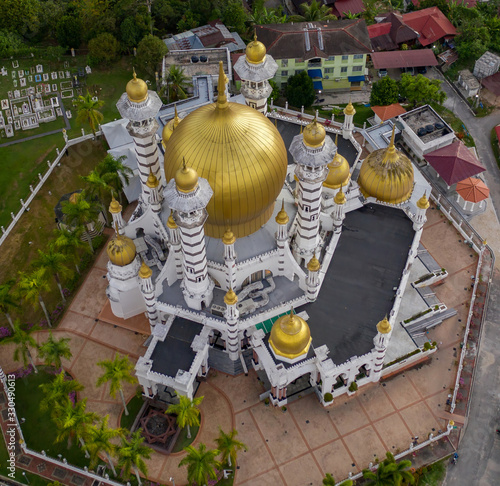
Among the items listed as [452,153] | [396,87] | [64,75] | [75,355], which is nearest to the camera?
[75,355]

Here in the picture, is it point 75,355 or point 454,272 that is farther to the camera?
point 454,272

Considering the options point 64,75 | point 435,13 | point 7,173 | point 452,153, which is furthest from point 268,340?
point 435,13

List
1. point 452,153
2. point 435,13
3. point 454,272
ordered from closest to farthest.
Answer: point 454,272 < point 452,153 < point 435,13

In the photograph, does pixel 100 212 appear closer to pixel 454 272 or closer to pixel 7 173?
pixel 7 173

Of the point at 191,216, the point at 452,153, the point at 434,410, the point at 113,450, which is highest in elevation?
the point at 191,216

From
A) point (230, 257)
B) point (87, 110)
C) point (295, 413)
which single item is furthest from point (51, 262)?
point (295, 413)
